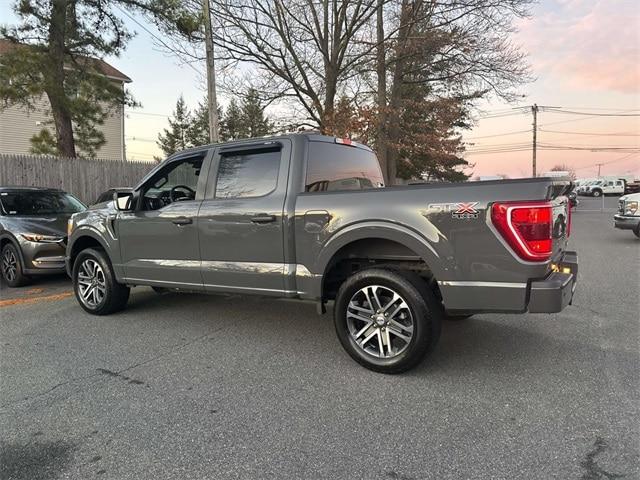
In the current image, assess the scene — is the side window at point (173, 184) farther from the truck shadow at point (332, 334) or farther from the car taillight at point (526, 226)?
the car taillight at point (526, 226)

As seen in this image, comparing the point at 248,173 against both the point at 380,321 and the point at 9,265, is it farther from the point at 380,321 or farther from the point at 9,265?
the point at 9,265

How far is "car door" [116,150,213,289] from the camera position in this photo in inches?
193

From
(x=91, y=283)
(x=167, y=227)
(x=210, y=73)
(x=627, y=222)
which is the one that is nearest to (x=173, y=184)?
(x=167, y=227)

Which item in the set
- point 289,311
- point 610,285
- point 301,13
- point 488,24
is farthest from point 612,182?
point 289,311

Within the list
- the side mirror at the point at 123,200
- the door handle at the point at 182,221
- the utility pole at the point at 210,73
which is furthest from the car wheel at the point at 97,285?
the utility pole at the point at 210,73

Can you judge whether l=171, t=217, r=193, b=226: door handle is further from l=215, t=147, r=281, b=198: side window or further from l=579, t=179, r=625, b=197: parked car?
l=579, t=179, r=625, b=197: parked car

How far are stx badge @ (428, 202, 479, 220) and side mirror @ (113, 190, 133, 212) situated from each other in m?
3.52

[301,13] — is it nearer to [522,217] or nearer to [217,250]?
[217,250]

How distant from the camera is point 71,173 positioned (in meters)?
13.3

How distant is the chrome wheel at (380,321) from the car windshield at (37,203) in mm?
6714

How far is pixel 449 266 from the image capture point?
3.51 metres

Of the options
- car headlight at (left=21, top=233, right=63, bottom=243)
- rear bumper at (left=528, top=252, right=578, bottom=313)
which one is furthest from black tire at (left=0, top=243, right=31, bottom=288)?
rear bumper at (left=528, top=252, right=578, bottom=313)

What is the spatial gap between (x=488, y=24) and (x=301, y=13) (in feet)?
20.8

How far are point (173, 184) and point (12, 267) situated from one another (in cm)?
400
